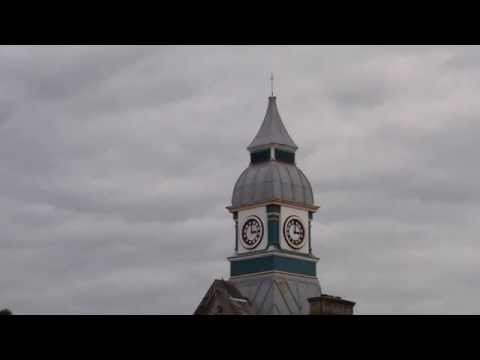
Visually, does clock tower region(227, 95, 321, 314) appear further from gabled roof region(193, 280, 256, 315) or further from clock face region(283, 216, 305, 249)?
gabled roof region(193, 280, 256, 315)

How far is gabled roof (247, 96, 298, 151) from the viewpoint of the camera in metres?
90.2

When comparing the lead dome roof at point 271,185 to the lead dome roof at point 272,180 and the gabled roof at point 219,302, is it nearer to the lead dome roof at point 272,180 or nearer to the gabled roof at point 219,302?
the lead dome roof at point 272,180

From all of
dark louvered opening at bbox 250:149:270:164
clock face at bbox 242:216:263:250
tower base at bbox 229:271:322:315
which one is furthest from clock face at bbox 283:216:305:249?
dark louvered opening at bbox 250:149:270:164

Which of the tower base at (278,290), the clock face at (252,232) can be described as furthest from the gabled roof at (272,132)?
the tower base at (278,290)

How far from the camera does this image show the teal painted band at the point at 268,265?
88.9 meters

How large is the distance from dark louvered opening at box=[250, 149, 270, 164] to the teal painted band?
829cm

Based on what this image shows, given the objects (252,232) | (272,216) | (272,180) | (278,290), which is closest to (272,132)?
(272,180)

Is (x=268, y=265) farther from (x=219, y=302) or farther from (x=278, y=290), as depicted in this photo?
(x=219, y=302)

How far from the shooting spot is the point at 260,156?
90938mm

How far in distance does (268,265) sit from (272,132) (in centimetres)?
1141

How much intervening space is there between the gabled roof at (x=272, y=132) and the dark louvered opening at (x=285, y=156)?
614 mm
